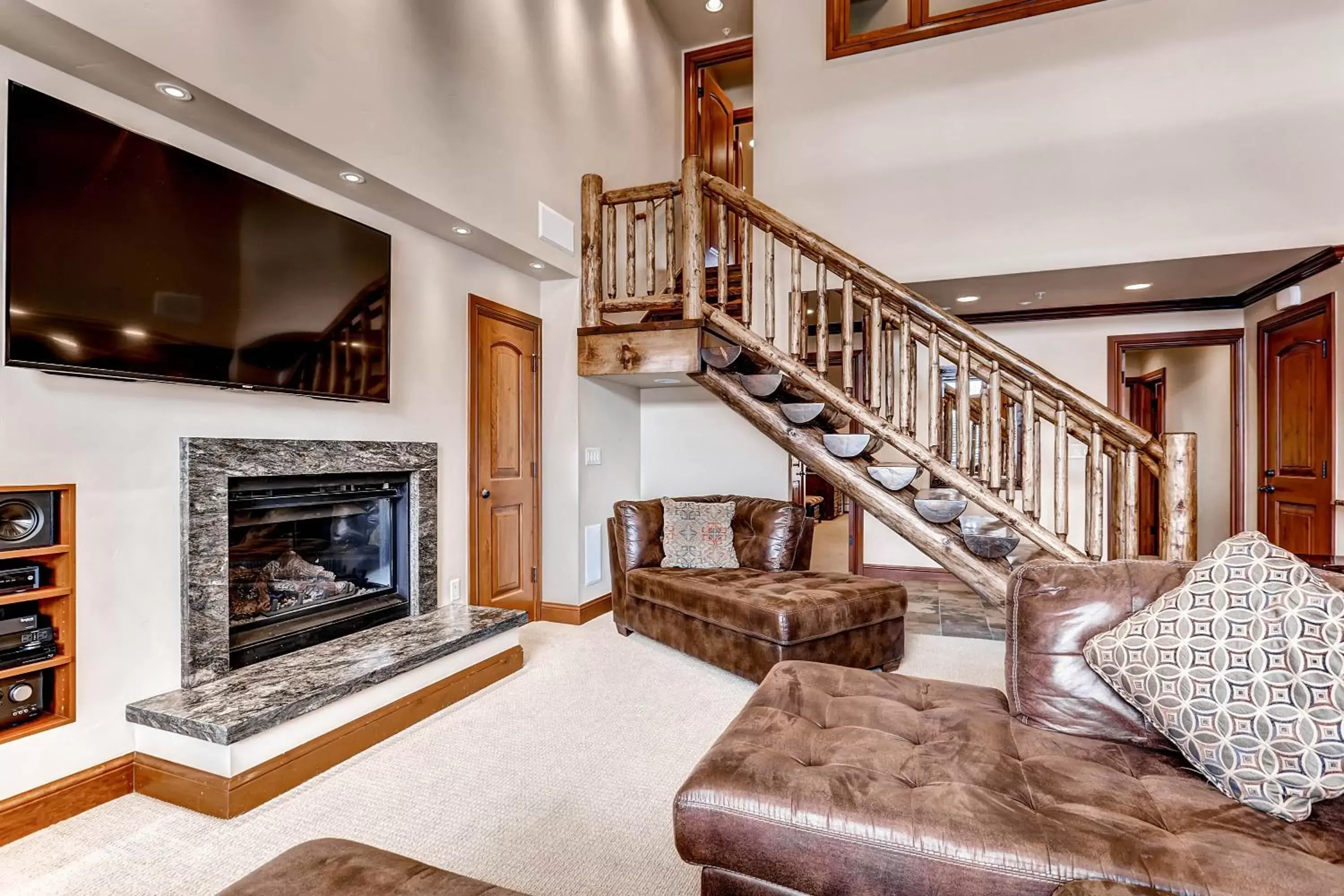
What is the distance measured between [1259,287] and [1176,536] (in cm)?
305

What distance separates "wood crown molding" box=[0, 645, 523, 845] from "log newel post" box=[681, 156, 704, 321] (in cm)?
280

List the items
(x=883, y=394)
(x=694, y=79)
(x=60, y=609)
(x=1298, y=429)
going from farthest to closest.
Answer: (x=694, y=79), (x=1298, y=429), (x=883, y=394), (x=60, y=609)

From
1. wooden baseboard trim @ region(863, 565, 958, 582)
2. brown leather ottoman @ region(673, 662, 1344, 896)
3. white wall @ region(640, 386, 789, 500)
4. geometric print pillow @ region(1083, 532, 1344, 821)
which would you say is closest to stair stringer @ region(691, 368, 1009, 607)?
Answer: white wall @ region(640, 386, 789, 500)

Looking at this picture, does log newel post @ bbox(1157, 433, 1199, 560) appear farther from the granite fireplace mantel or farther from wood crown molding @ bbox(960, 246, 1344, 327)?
the granite fireplace mantel

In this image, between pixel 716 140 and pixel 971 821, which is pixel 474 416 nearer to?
pixel 971 821

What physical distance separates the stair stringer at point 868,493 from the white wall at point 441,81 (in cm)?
147

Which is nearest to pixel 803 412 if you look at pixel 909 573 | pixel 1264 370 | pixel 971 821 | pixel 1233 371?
pixel 971 821

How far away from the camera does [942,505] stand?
10.8 feet

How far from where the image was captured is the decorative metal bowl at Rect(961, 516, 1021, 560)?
3.18 metres

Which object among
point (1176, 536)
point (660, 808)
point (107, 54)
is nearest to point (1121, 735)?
point (660, 808)

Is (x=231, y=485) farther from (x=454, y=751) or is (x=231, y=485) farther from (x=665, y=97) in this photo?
(x=665, y=97)

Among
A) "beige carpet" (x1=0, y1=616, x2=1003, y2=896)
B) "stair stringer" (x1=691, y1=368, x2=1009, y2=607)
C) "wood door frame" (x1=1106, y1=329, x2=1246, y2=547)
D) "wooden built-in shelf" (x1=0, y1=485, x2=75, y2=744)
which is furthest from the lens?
"wood door frame" (x1=1106, y1=329, x2=1246, y2=547)

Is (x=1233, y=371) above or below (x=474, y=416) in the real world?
above

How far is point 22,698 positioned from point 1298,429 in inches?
265
